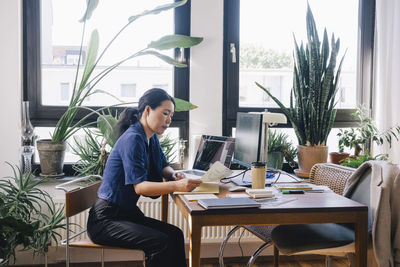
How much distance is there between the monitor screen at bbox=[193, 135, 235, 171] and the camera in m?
2.59

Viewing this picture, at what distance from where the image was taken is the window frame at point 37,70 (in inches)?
132

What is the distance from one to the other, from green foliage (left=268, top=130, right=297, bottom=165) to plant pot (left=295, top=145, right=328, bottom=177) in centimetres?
15

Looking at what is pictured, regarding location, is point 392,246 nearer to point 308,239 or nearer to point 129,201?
point 308,239

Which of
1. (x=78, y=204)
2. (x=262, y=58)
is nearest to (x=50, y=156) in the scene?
(x=78, y=204)

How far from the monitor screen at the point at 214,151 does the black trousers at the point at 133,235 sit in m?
0.54

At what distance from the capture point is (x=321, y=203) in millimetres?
1948

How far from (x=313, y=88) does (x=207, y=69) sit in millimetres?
830

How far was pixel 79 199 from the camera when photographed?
2.34m

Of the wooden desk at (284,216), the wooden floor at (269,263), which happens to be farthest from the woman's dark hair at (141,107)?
the wooden floor at (269,263)

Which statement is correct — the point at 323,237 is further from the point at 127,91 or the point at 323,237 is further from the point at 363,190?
the point at 127,91

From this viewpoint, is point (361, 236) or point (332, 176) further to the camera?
point (332, 176)

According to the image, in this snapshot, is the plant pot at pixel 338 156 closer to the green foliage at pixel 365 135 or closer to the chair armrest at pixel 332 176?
the green foliage at pixel 365 135

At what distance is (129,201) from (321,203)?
947 millimetres

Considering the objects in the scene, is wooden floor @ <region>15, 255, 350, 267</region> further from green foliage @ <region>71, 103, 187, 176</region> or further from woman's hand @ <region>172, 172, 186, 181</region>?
woman's hand @ <region>172, 172, 186, 181</region>
